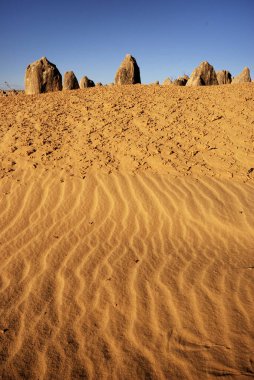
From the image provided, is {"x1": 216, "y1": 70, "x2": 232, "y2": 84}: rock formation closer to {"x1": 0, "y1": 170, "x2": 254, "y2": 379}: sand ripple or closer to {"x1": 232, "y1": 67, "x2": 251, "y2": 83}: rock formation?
{"x1": 232, "y1": 67, "x2": 251, "y2": 83}: rock formation

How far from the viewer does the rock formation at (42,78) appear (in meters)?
10.9

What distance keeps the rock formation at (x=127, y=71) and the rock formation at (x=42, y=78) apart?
96.8 inches

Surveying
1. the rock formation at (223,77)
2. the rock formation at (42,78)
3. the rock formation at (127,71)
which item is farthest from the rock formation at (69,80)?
the rock formation at (223,77)

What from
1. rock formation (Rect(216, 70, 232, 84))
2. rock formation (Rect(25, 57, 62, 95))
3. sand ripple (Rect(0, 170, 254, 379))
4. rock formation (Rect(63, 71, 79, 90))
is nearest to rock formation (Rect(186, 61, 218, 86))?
rock formation (Rect(216, 70, 232, 84))

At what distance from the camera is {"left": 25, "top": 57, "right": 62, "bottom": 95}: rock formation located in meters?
10.9

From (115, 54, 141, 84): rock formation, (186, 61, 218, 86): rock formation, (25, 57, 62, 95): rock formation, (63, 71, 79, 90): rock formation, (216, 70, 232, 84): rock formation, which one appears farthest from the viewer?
(216, 70, 232, 84): rock formation

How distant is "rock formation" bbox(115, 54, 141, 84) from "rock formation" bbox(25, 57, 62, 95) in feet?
8.06

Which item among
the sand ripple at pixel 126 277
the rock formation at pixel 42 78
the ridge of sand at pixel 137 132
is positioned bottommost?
the sand ripple at pixel 126 277

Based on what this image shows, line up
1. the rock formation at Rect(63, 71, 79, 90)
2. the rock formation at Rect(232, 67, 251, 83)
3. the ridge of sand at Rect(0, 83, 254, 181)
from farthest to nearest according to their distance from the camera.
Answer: the rock formation at Rect(232, 67, 251, 83) < the rock formation at Rect(63, 71, 79, 90) < the ridge of sand at Rect(0, 83, 254, 181)

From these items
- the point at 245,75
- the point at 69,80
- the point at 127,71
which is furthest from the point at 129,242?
the point at 245,75

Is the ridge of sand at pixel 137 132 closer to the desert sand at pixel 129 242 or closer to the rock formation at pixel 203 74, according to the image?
the desert sand at pixel 129 242

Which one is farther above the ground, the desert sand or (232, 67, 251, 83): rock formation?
(232, 67, 251, 83): rock formation

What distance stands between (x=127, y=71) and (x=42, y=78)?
11.0ft

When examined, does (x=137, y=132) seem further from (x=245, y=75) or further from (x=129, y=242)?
(x=245, y=75)
